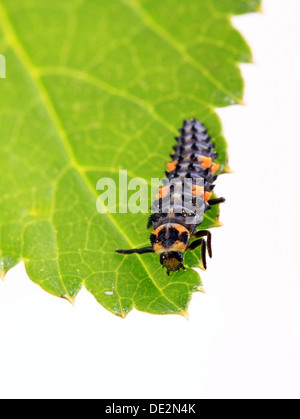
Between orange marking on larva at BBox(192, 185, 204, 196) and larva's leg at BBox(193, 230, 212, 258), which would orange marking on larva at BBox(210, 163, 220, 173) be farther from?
larva's leg at BBox(193, 230, 212, 258)

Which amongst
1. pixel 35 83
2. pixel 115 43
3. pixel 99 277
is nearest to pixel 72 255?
pixel 99 277

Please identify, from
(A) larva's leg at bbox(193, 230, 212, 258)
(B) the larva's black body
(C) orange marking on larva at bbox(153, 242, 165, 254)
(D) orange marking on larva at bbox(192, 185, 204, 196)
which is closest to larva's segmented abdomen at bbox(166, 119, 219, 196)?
(B) the larva's black body

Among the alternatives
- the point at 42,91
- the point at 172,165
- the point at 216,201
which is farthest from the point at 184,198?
the point at 42,91

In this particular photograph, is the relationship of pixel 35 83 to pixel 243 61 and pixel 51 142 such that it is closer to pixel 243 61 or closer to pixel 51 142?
pixel 51 142

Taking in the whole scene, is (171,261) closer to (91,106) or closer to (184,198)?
(184,198)

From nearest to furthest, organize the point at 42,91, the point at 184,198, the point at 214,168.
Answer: the point at 184,198 → the point at 42,91 → the point at 214,168

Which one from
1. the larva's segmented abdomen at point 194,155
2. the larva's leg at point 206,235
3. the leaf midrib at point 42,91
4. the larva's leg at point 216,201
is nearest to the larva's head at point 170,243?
the larva's leg at point 206,235
